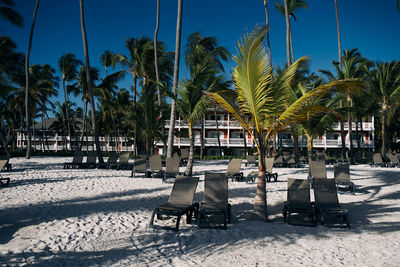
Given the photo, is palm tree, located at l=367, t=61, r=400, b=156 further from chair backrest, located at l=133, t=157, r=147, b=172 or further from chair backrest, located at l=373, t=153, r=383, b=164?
chair backrest, located at l=133, t=157, r=147, b=172

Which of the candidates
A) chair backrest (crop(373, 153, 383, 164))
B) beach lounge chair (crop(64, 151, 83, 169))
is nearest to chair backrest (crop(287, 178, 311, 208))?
beach lounge chair (crop(64, 151, 83, 169))

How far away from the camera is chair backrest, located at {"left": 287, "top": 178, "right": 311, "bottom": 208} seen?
5.65m

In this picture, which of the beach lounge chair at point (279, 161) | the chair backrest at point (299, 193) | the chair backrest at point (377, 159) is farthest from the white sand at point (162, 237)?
the chair backrest at point (377, 159)

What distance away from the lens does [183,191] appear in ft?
18.7

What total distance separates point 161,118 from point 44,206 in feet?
29.4

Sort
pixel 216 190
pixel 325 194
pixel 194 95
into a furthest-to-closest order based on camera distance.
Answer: pixel 194 95
pixel 325 194
pixel 216 190

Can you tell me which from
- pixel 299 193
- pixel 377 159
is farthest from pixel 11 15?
pixel 377 159

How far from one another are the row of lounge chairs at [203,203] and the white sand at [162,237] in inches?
11.0

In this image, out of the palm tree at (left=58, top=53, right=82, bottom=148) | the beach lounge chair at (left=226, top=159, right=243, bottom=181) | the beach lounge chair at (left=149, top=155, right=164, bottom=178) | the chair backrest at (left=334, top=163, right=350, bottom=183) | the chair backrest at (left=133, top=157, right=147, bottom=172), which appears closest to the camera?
the chair backrest at (left=334, top=163, right=350, bottom=183)

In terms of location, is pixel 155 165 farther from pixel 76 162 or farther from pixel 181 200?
pixel 181 200

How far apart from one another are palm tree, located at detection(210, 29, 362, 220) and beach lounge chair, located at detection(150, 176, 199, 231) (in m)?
1.50

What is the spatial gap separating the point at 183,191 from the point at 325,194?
3.39 metres

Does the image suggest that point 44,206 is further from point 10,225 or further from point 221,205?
point 221,205

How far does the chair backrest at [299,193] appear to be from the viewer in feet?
18.5
